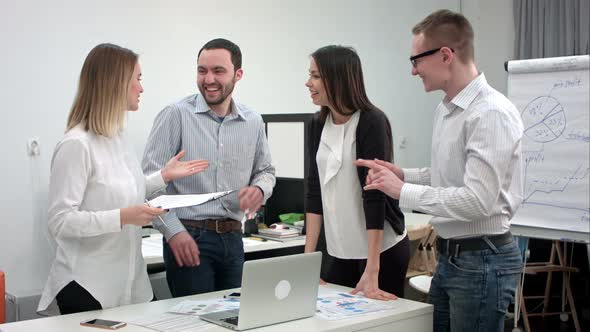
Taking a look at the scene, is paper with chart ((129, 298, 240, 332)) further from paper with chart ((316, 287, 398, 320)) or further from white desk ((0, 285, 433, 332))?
paper with chart ((316, 287, 398, 320))

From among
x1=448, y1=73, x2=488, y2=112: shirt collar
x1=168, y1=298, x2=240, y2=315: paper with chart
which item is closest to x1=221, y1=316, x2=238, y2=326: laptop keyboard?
x1=168, y1=298, x2=240, y2=315: paper with chart

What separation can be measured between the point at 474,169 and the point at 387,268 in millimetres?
681

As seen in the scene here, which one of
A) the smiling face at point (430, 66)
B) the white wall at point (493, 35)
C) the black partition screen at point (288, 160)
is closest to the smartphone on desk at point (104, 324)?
the smiling face at point (430, 66)

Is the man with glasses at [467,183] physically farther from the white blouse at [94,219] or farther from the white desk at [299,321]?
the white blouse at [94,219]

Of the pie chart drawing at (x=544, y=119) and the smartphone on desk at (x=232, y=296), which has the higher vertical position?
the pie chart drawing at (x=544, y=119)

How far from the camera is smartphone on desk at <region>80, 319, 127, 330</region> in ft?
6.92

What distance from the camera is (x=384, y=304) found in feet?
7.93

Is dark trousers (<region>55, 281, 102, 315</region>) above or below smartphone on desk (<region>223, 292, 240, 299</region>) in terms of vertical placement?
above

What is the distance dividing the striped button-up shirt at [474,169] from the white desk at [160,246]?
1726 millimetres

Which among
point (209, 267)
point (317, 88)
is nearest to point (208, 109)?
point (317, 88)

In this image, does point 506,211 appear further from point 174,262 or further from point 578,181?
point 578,181

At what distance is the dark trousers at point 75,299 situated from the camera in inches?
91.9

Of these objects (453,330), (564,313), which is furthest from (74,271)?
(564,313)

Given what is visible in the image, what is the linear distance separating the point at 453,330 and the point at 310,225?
71 cm
